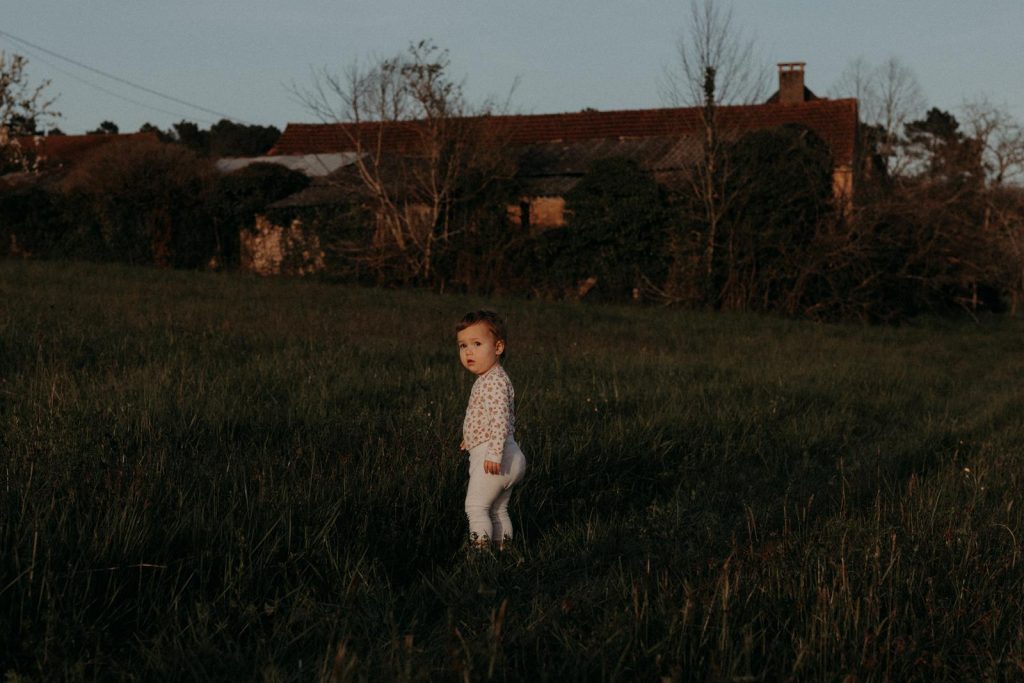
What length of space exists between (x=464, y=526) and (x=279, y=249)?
27.7 meters

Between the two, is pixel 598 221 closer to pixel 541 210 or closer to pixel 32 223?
pixel 541 210

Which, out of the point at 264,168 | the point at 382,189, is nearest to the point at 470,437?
the point at 382,189

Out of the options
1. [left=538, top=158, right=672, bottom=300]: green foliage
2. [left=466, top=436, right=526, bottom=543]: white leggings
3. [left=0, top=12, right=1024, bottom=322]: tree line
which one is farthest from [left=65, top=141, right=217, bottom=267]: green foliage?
[left=466, top=436, right=526, bottom=543]: white leggings

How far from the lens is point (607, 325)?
17047 millimetres

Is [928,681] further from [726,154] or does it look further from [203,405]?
[726,154]

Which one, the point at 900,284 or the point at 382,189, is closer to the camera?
the point at 900,284

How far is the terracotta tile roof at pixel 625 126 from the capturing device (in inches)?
1347

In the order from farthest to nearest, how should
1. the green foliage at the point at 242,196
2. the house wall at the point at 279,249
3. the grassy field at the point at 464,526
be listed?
the green foliage at the point at 242,196
the house wall at the point at 279,249
the grassy field at the point at 464,526

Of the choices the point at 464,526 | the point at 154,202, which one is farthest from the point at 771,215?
the point at 154,202

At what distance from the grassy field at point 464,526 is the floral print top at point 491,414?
500mm

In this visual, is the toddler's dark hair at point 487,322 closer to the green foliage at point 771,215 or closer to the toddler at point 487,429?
the toddler at point 487,429

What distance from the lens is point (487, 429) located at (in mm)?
4277

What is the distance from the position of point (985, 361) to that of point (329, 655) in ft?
50.3

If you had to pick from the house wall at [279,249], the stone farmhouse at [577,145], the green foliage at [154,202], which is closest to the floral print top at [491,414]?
the stone farmhouse at [577,145]
